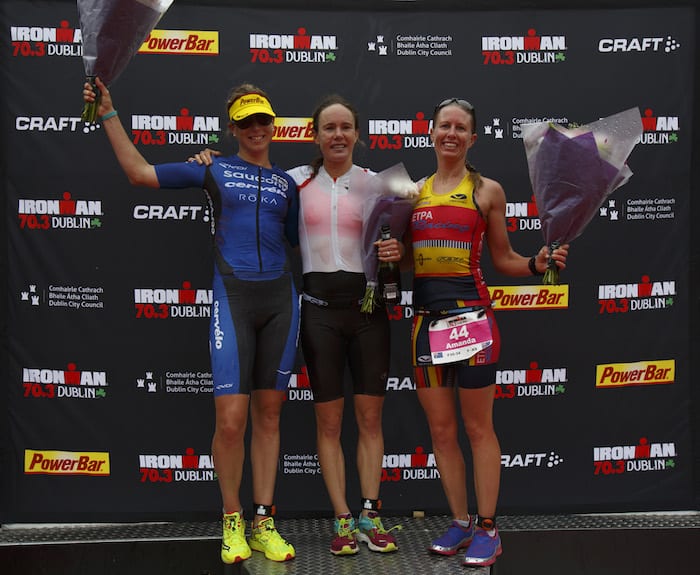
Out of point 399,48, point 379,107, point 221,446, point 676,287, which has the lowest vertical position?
point 221,446

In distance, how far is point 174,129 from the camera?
4184 mm

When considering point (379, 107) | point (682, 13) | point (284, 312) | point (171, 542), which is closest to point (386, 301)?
point (284, 312)

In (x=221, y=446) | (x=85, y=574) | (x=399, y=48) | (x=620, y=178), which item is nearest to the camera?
(x=620, y=178)

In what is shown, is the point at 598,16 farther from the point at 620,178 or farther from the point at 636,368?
the point at 636,368

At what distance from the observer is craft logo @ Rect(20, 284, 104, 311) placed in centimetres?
416

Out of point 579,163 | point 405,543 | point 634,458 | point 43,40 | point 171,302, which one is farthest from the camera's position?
point 634,458

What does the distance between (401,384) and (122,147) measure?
6.21 ft

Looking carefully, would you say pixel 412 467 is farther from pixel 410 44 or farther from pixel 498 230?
pixel 410 44

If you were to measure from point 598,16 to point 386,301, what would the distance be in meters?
2.05

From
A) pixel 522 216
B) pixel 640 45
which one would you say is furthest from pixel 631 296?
pixel 640 45

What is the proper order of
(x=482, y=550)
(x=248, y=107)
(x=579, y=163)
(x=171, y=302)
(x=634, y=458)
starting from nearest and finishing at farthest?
(x=579, y=163)
(x=482, y=550)
(x=248, y=107)
(x=171, y=302)
(x=634, y=458)

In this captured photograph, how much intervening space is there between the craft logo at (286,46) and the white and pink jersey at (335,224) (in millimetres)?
992

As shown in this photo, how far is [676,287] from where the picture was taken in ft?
14.1

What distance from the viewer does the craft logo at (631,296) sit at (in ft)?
14.1
